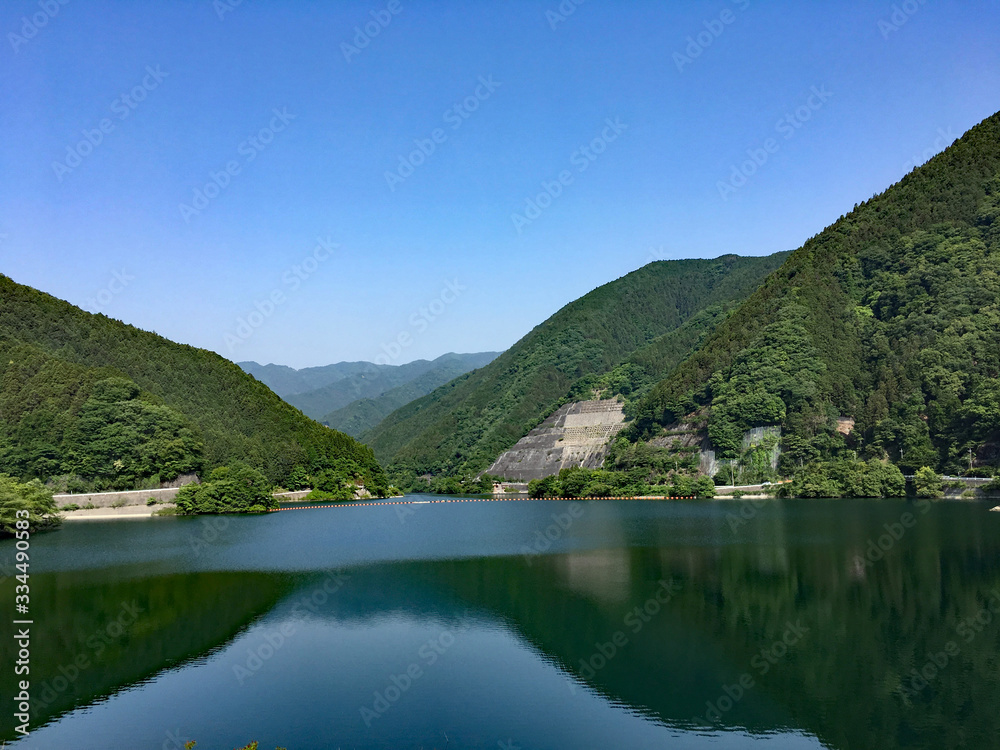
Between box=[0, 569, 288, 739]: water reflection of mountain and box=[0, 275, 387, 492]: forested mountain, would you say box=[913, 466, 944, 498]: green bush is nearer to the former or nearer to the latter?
box=[0, 569, 288, 739]: water reflection of mountain

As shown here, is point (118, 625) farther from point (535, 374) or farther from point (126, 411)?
point (535, 374)

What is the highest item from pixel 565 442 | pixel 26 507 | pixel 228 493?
pixel 565 442

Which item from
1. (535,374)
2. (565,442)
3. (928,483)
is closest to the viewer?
(928,483)

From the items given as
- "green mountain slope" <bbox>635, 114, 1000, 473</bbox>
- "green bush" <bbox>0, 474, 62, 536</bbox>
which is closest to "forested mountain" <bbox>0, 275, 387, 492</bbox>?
"green bush" <bbox>0, 474, 62, 536</bbox>

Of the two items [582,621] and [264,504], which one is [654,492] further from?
[582,621]

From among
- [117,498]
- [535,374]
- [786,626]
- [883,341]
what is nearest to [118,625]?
[786,626]

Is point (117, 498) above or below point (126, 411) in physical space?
below

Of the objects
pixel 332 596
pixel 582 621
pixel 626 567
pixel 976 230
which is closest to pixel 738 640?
pixel 582 621
